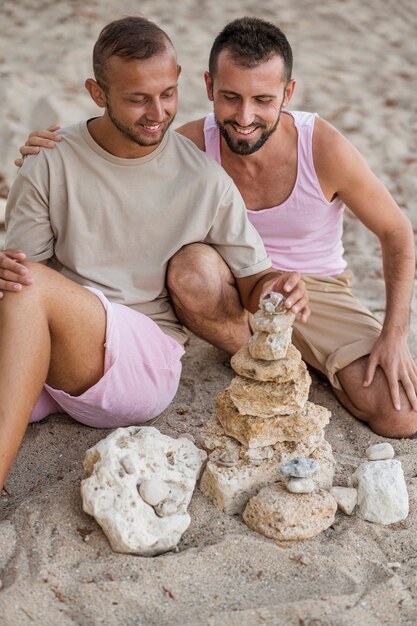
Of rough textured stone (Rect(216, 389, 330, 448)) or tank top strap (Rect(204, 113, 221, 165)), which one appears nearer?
rough textured stone (Rect(216, 389, 330, 448))

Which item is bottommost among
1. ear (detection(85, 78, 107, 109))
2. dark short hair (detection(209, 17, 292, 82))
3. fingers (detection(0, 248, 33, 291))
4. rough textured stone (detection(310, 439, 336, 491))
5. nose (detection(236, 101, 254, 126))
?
rough textured stone (detection(310, 439, 336, 491))

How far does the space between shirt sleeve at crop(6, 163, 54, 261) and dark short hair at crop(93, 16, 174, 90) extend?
0.47 meters

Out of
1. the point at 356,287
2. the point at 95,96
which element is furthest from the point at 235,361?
the point at 356,287

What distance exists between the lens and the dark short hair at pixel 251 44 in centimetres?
324

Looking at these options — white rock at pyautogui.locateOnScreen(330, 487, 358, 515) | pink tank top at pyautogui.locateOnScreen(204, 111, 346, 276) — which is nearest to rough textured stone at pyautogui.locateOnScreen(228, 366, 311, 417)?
white rock at pyautogui.locateOnScreen(330, 487, 358, 515)

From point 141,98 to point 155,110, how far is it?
0.23 ft

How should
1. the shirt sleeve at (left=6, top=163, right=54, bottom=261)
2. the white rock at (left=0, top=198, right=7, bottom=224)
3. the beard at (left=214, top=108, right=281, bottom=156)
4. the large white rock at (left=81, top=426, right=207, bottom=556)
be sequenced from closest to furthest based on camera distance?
1. the large white rock at (left=81, top=426, right=207, bottom=556)
2. the shirt sleeve at (left=6, top=163, right=54, bottom=261)
3. the beard at (left=214, top=108, right=281, bottom=156)
4. the white rock at (left=0, top=198, right=7, bottom=224)

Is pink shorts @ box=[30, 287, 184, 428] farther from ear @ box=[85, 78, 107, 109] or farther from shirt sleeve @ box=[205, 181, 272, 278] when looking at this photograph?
ear @ box=[85, 78, 107, 109]

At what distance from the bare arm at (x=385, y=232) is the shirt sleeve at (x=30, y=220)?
1227 mm

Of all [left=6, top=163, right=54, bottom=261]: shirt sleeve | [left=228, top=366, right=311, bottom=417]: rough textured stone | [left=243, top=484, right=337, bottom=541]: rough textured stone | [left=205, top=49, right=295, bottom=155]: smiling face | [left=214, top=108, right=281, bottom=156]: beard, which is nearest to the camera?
[left=243, top=484, right=337, bottom=541]: rough textured stone

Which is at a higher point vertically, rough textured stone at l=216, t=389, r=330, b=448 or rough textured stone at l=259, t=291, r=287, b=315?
rough textured stone at l=259, t=291, r=287, b=315

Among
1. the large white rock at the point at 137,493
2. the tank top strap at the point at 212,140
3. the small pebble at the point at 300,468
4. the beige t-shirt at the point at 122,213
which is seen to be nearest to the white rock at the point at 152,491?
the large white rock at the point at 137,493

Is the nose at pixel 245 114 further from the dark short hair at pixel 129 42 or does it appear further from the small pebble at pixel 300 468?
the small pebble at pixel 300 468

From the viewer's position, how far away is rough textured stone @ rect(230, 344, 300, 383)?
2.73 m
